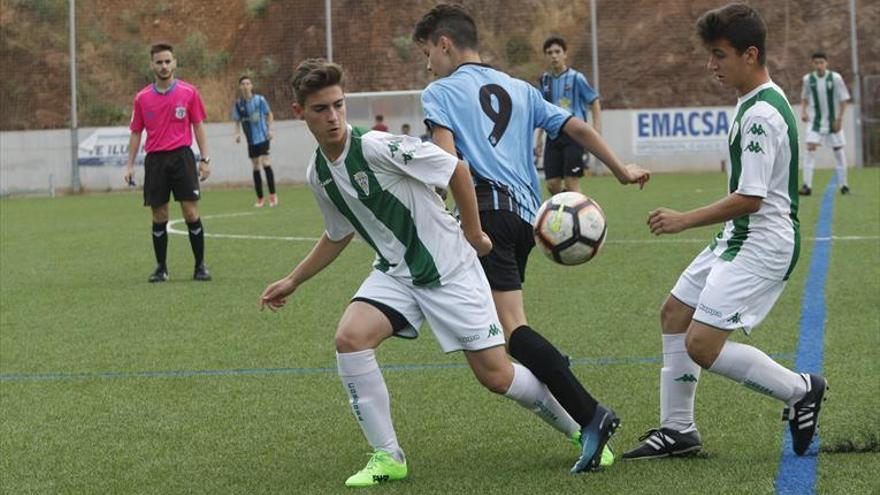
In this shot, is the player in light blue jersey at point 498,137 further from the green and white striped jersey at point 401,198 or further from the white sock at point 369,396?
the white sock at point 369,396

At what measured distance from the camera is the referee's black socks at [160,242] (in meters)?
11.2

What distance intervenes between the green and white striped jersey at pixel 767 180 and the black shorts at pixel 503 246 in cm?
75

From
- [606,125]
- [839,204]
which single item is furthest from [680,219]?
[606,125]

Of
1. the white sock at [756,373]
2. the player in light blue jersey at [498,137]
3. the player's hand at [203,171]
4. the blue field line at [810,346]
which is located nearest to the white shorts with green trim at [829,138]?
the blue field line at [810,346]

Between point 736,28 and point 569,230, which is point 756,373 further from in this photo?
point 736,28

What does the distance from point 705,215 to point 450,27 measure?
1320 mm

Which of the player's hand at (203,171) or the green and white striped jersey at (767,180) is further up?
the player's hand at (203,171)

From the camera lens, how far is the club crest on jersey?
479cm

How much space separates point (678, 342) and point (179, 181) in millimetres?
6895

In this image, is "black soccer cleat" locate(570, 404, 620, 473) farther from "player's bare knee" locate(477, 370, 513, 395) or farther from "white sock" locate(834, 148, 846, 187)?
"white sock" locate(834, 148, 846, 187)

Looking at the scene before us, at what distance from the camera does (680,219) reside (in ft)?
14.9

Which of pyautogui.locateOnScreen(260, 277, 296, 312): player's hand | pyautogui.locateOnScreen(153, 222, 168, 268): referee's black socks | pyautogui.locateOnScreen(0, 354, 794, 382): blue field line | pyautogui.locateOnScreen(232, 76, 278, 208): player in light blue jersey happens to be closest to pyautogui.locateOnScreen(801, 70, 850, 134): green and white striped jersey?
pyautogui.locateOnScreen(232, 76, 278, 208): player in light blue jersey

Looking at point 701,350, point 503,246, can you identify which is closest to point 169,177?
point 503,246

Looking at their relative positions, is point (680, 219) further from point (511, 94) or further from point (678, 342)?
point (511, 94)
